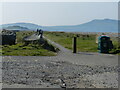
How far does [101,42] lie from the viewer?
55.7 ft

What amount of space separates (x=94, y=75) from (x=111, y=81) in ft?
3.52

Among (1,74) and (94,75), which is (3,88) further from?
(94,75)

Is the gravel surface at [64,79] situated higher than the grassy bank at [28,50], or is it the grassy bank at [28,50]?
the grassy bank at [28,50]

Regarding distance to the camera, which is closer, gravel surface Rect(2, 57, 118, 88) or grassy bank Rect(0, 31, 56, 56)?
gravel surface Rect(2, 57, 118, 88)

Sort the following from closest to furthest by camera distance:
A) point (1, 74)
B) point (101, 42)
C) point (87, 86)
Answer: point (87, 86)
point (1, 74)
point (101, 42)

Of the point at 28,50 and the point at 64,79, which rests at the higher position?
the point at 28,50

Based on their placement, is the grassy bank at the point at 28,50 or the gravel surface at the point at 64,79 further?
the grassy bank at the point at 28,50

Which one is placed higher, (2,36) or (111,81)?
(2,36)

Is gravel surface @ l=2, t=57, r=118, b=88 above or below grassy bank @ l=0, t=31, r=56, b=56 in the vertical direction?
below

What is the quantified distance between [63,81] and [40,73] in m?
1.57

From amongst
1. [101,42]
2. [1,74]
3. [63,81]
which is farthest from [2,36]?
[63,81]

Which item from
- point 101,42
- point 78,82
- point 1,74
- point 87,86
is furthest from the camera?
point 101,42

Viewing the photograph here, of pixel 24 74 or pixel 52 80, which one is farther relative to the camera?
pixel 24 74

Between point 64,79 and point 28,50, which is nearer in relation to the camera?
point 64,79
